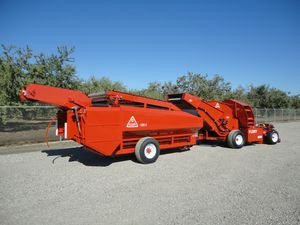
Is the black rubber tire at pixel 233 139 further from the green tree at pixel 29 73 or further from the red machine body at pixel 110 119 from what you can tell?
the green tree at pixel 29 73

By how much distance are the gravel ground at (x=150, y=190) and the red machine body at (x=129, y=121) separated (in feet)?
2.38

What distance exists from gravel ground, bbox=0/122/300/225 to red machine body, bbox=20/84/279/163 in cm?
73

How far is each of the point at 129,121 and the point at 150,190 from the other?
2948 mm

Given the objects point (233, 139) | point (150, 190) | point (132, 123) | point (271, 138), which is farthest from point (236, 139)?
point (150, 190)

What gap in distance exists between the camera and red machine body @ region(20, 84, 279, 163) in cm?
734

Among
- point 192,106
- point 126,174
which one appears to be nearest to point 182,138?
point 192,106

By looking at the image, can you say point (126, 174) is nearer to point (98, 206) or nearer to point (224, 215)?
point (98, 206)

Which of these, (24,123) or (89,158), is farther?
(24,123)

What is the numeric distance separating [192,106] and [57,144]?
22.4 ft

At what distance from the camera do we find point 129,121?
8.01m

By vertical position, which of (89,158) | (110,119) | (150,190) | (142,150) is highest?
(110,119)

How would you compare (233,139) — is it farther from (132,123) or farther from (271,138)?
(132,123)

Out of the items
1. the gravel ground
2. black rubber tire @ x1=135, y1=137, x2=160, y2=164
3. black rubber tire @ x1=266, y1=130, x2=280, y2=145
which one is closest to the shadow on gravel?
the gravel ground

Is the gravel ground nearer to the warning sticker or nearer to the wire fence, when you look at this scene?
the warning sticker
